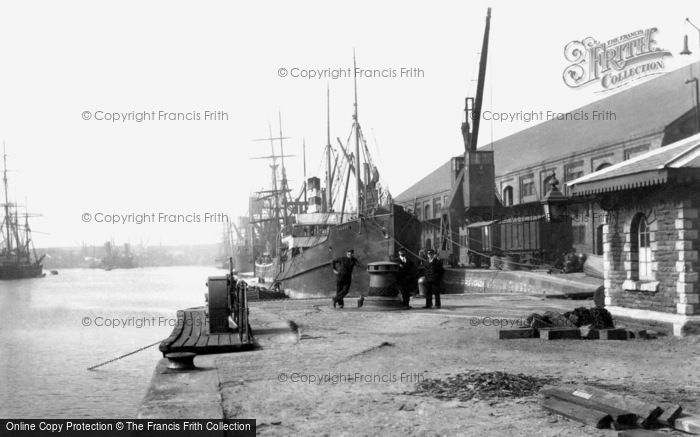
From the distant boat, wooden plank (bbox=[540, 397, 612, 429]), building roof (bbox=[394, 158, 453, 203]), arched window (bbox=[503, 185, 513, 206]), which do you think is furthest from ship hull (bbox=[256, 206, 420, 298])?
the distant boat

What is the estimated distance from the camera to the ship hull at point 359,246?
3216cm

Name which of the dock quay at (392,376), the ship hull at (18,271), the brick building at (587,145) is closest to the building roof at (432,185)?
the brick building at (587,145)

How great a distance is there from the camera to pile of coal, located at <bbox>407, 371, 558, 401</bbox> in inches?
278

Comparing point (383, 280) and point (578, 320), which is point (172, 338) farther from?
point (578, 320)

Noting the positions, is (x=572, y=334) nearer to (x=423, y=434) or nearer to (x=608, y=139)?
(x=423, y=434)

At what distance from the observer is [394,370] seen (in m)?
8.66

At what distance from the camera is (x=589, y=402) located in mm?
6062

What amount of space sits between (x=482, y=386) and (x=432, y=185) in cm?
5628

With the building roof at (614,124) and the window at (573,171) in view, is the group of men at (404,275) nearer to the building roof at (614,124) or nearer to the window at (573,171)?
the building roof at (614,124)

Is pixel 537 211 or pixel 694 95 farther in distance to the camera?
pixel 537 211

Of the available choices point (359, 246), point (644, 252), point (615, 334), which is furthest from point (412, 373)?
point (359, 246)

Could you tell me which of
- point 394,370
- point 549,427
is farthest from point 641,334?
point 549,427

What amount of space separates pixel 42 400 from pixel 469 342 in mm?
8181

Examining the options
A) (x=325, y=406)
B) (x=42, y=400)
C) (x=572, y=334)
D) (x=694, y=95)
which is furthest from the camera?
(x=694, y=95)
